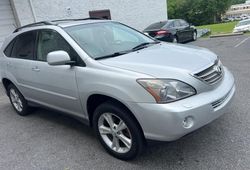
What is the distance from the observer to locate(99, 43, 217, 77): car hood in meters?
2.95

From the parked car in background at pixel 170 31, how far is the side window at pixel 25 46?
28.9ft

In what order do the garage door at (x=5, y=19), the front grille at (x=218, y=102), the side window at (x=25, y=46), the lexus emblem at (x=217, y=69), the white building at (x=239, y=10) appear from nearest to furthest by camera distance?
the front grille at (x=218, y=102) → the lexus emblem at (x=217, y=69) → the side window at (x=25, y=46) → the garage door at (x=5, y=19) → the white building at (x=239, y=10)

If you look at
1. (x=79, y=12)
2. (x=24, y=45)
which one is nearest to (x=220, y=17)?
(x=79, y=12)

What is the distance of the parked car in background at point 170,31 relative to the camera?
42.9 ft

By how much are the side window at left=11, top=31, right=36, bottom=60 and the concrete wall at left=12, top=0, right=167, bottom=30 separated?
220 inches

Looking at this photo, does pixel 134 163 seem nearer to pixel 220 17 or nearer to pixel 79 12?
pixel 79 12

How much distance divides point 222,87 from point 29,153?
2.74 metres

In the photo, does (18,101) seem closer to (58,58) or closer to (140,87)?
(58,58)

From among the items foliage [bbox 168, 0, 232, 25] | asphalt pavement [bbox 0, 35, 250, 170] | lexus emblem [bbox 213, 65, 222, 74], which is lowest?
foliage [bbox 168, 0, 232, 25]

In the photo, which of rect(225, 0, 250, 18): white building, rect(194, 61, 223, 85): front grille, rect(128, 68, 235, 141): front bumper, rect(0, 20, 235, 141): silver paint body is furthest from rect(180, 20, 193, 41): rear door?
rect(225, 0, 250, 18): white building

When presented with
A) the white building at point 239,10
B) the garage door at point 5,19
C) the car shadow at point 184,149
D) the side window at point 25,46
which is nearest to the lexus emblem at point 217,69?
the car shadow at point 184,149

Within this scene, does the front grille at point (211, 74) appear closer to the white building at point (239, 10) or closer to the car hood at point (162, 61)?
the car hood at point (162, 61)

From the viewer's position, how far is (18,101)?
5258 mm

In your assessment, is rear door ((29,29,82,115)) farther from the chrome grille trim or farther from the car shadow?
the chrome grille trim
